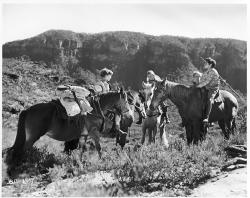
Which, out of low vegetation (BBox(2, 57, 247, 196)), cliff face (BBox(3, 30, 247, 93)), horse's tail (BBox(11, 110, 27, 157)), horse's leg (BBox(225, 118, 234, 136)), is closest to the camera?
low vegetation (BBox(2, 57, 247, 196))

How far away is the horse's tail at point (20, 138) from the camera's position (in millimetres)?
8141

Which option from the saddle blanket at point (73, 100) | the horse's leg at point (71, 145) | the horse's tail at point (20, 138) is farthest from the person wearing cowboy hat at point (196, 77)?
the horse's tail at point (20, 138)

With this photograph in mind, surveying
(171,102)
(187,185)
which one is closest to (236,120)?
(171,102)

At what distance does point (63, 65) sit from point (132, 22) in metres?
1.67

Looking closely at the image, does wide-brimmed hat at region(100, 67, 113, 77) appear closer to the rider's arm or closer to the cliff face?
the cliff face

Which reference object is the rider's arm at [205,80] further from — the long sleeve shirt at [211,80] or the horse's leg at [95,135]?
the horse's leg at [95,135]

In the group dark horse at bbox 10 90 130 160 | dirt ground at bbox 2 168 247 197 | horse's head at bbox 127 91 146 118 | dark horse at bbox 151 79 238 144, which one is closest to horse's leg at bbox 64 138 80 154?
dark horse at bbox 10 90 130 160

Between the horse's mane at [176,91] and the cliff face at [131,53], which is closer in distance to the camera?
the horse's mane at [176,91]

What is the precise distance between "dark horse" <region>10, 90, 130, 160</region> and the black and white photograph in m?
0.02

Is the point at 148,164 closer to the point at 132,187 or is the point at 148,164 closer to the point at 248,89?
the point at 132,187

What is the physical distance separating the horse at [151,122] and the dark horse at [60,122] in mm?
523

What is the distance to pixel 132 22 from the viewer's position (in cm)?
899

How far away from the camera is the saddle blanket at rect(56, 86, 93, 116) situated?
834cm

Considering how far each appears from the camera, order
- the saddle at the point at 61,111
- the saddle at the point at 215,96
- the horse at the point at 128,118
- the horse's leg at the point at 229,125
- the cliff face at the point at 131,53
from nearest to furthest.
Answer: the saddle at the point at 61,111 < the horse at the point at 128,118 < the saddle at the point at 215,96 < the horse's leg at the point at 229,125 < the cliff face at the point at 131,53
